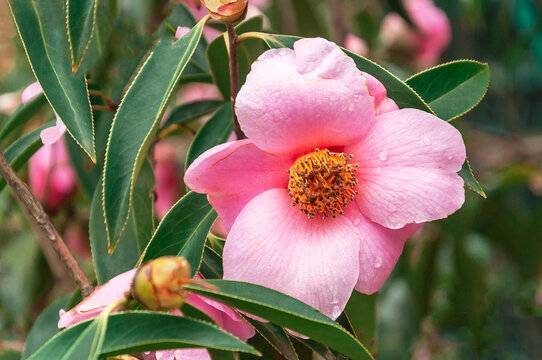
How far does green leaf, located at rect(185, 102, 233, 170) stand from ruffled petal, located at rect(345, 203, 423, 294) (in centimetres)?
25

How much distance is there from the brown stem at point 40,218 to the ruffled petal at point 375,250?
30 cm

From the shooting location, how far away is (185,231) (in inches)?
25.2

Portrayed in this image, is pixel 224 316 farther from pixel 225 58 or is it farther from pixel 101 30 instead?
pixel 101 30

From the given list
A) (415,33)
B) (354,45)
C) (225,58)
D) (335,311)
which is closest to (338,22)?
(354,45)

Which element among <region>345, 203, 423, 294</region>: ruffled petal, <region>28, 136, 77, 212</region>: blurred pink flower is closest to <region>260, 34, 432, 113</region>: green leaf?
<region>345, 203, 423, 294</region>: ruffled petal

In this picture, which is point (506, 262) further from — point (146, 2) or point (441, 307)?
point (146, 2)

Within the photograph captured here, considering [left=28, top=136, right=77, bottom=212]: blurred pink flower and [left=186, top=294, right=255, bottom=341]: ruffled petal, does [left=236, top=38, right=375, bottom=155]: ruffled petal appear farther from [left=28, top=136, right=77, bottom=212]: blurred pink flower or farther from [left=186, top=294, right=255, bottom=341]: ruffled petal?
[left=28, top=136, right=77, bottom=212]: blurred pink flower

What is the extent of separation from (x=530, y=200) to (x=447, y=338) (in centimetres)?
190

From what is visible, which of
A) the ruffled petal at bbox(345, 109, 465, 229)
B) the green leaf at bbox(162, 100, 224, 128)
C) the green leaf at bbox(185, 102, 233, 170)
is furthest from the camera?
the green leaf at bbox(162, 100, 224, 128)

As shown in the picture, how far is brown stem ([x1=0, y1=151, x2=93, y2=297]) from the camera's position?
0.65 meters

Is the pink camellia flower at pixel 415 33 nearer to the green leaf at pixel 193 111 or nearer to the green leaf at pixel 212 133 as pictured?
the green leaf at pixel 193 111

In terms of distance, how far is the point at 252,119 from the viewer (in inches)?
22.5

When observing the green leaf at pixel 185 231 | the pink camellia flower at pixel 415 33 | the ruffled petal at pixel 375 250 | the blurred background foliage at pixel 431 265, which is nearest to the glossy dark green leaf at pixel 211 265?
the green leaf at pixel 185 231

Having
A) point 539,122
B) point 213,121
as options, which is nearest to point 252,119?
point 213,121
